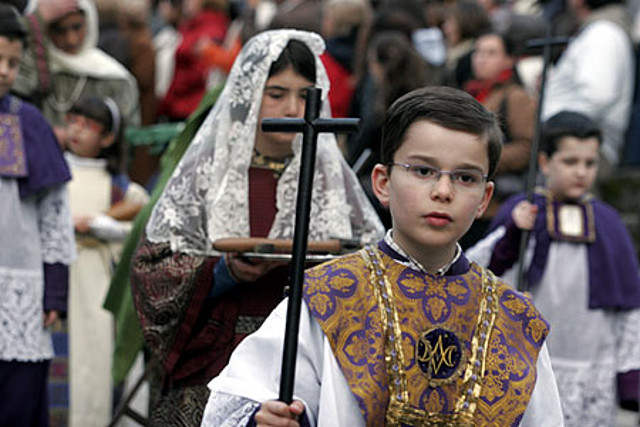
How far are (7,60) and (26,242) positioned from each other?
824 mm

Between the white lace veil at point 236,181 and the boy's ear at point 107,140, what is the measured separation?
2.82 m

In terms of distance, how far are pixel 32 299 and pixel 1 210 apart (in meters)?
0.46

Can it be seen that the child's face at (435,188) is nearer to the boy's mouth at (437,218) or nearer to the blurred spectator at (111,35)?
the boy's mouth at (437,218)

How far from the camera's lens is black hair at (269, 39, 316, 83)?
4730 millimetres

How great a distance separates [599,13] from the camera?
31.0ft

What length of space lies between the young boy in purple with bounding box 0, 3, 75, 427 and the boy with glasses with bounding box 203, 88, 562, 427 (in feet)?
8.93

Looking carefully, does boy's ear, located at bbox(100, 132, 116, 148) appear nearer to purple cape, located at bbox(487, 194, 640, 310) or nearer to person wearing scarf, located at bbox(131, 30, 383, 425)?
purple cape, located at bbox(487, 194, 640, 310)

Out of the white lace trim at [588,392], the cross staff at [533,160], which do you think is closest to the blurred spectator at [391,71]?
the cross staff at [533,160]

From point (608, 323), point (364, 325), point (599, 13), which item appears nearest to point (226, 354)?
point (364, 325)

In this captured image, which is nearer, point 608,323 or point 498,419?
point 498,419

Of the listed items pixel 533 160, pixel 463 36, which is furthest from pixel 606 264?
pixel 463 36

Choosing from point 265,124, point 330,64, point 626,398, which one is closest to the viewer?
point 265,124

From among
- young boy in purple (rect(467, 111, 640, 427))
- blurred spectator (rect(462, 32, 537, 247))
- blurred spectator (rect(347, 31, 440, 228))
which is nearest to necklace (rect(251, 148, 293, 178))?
young boy in purple (rect(467, 111, 640, 427))

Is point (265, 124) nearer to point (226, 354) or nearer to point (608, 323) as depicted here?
point (226, 354)
